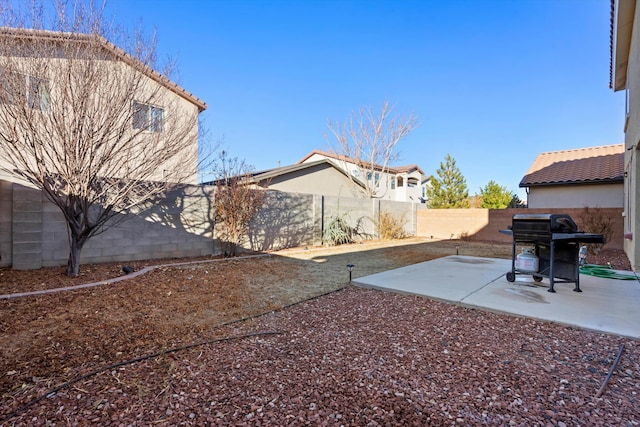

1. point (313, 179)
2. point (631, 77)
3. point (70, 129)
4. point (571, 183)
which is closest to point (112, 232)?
point (70, 129)

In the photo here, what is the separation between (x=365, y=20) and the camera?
35.7 feet

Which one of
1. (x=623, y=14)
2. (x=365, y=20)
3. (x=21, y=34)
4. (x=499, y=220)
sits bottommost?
(x=499, y=220)

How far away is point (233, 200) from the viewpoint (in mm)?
8180

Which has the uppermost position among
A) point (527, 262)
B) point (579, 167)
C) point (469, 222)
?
point (579, 167)

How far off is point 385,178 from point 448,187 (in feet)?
16.6

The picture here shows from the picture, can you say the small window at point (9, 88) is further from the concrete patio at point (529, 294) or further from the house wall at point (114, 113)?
the concrete patio at point (529, 294)

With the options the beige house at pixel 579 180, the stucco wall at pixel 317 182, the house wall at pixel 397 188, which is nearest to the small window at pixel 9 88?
the stucco wall at pixel 317 182

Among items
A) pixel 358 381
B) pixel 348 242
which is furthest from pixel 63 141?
pixel 348 242

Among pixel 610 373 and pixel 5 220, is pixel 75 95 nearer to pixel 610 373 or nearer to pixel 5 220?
pixel 5 220

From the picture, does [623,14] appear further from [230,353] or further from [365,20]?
[230,353]

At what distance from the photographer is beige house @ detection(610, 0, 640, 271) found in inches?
228

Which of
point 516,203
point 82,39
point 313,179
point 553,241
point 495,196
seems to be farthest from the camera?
point 516,203

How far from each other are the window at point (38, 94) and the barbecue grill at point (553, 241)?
7.44 m

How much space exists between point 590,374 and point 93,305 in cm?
522
